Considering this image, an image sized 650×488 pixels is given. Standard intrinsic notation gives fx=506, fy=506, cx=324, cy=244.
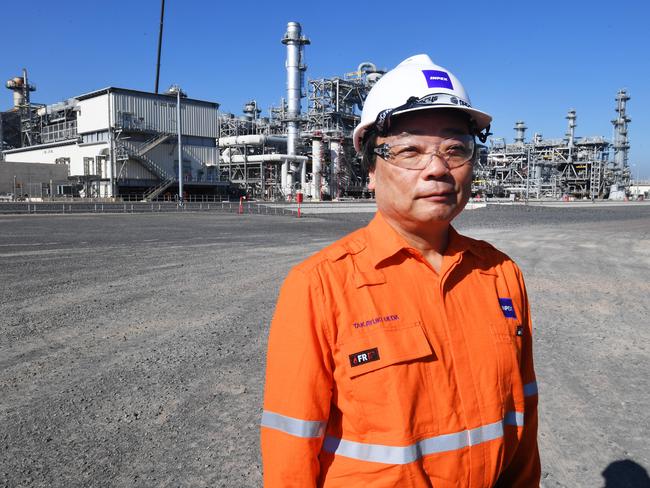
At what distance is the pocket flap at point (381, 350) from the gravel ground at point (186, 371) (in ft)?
6.71

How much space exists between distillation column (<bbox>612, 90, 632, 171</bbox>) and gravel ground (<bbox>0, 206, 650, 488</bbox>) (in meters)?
86.1

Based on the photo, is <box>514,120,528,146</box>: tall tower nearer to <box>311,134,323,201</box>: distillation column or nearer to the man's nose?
<box>311,134,323,201</box>: distillation column

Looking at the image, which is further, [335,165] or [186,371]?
[335,165]

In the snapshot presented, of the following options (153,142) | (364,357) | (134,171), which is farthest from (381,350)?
(153,142)

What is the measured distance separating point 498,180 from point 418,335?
280 feet

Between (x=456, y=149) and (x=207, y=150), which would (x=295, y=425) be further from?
(x=207, y=150)

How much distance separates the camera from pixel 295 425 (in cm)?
162

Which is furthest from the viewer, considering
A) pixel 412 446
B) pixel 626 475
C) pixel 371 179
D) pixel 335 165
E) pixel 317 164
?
pixel 335 165

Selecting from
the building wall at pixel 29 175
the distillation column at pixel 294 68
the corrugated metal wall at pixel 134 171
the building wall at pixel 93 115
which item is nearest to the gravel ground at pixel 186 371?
the corrugated metal wall at pixel 134 171

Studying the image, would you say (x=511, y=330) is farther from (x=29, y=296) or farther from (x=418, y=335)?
(x=29, y=296)

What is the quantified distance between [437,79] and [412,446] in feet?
4.35

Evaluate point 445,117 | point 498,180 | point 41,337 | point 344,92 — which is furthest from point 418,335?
point 498,180

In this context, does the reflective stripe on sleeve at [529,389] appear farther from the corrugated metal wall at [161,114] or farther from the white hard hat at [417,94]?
the corrugated metal wall at [161,114]

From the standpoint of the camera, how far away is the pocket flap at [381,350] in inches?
64.1
